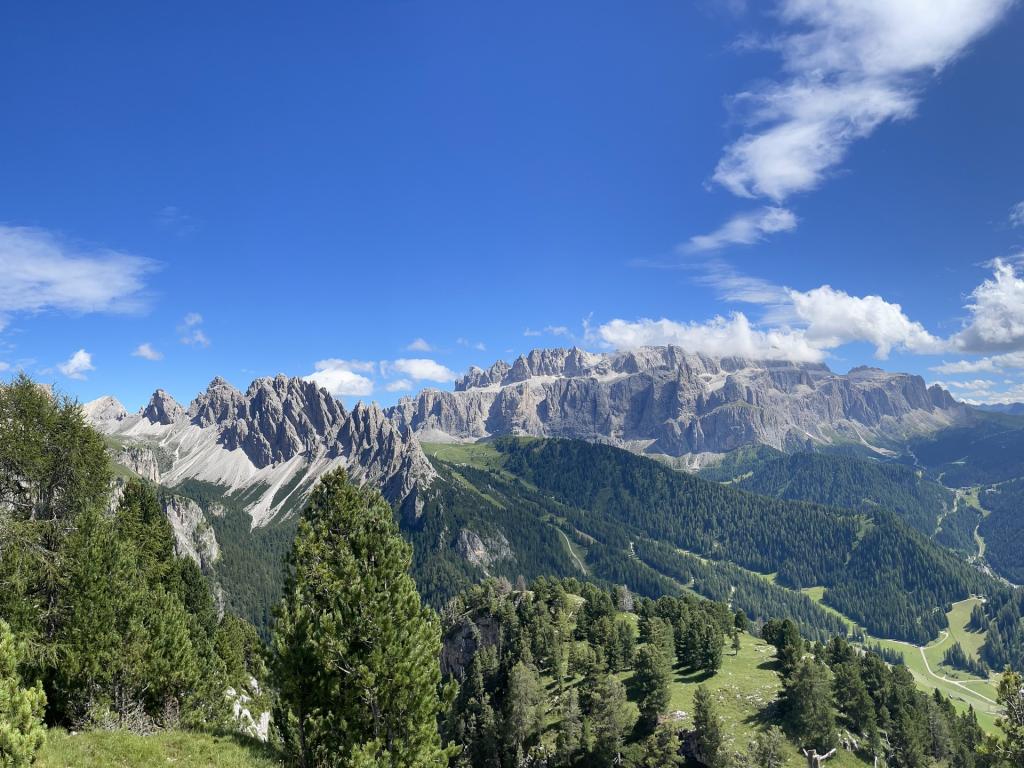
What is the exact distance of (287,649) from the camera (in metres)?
24.3

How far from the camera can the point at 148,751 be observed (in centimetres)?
2397

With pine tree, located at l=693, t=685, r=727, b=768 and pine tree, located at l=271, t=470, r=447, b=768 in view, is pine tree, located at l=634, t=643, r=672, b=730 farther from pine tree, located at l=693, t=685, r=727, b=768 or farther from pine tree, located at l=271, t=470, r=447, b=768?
pine tree, located at l=271, t=470, r=447, b=768

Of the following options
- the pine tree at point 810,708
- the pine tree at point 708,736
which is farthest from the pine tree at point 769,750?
the pine tree at point 810,708

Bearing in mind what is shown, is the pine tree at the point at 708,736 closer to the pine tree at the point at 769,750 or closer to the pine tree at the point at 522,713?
the pine tree at the point at 769,750

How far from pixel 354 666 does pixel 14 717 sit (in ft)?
36.8

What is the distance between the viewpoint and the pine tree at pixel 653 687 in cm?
7931

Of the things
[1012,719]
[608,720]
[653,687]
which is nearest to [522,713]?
[608,720]

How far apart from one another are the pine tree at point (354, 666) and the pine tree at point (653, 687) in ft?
215

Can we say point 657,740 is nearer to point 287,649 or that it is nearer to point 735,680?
point 735,680

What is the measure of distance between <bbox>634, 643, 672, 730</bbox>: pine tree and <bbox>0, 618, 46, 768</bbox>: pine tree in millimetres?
78415

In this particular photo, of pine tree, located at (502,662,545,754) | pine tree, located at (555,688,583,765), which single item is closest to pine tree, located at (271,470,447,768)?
pine tree, located at (555,688,583,765)

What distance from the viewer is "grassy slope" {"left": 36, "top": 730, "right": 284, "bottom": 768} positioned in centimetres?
2147

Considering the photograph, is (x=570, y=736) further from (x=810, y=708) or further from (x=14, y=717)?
(x=14, y=717)

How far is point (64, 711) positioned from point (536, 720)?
68.9 metres
